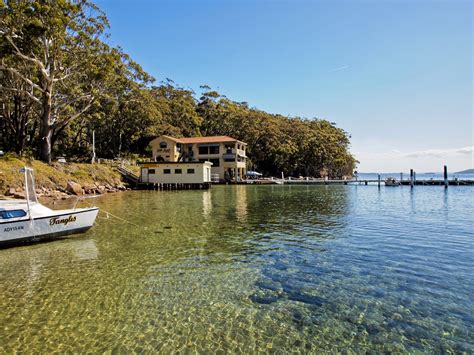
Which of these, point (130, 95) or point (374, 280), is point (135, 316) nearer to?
point (374, 280)

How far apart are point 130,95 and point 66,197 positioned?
30.9m

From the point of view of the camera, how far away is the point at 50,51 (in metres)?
33.2

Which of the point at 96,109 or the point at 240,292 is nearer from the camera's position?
the point at 240,292

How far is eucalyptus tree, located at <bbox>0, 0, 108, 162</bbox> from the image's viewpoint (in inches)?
1141

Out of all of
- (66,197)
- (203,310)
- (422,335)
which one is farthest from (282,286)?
(66,197)

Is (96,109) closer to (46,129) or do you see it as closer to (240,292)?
(46,129)

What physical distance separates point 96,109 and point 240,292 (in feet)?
172

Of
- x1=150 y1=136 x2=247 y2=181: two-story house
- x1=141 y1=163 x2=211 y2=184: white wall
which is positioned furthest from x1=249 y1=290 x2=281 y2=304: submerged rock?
x1=150 y1=136 x2=247 y2=181: two-story house

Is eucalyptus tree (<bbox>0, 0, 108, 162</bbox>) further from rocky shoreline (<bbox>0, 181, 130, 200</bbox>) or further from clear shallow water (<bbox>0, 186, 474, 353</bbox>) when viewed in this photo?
clear shallow water (<bbox>0, 186, 474, 353</bbox>)

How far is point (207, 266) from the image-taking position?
32.2 ft

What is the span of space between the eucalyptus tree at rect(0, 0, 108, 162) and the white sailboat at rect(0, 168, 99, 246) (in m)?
24.0

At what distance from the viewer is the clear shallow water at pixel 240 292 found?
5660mm

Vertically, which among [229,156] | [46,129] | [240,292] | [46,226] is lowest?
[240,292]

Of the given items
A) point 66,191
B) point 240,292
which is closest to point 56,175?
point 66,191
